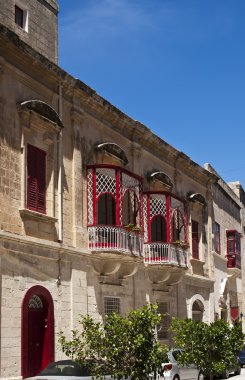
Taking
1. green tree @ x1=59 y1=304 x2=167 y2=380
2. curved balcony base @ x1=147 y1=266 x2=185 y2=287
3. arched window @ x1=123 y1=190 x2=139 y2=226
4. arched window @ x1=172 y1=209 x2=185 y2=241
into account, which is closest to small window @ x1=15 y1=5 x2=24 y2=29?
arched window @ x1=123 y1=190 x2=139 y2=226

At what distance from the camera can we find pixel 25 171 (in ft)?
55.7

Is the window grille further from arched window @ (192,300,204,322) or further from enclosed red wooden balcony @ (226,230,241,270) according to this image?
enclosed red wooden balcony @ (226,230,241,270)

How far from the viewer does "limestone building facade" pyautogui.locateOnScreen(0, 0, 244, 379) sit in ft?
53.8

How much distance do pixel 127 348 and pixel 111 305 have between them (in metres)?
9.00

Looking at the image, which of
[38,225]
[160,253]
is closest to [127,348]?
[38,225]

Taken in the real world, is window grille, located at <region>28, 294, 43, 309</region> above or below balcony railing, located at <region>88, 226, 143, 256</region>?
below

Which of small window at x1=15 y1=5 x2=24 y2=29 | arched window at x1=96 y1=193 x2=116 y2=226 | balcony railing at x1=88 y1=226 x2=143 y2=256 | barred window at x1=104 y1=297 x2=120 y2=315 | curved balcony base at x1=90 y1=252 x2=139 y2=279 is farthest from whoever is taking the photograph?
small window at x1=15 y1=5 x2=24 y2=29

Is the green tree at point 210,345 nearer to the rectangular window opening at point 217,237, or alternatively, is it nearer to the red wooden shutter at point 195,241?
the red wooden shutter at point 195,241

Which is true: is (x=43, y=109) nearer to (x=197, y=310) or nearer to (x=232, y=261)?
Result: (x=197, y=310)

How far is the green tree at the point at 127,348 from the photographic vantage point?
1197 centimetres

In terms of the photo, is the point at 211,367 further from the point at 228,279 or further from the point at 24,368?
the point at 228,279

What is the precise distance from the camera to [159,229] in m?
25.2

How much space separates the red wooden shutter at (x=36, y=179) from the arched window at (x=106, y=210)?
11.5 feet

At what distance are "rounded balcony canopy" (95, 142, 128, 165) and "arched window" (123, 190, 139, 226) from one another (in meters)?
1.12
